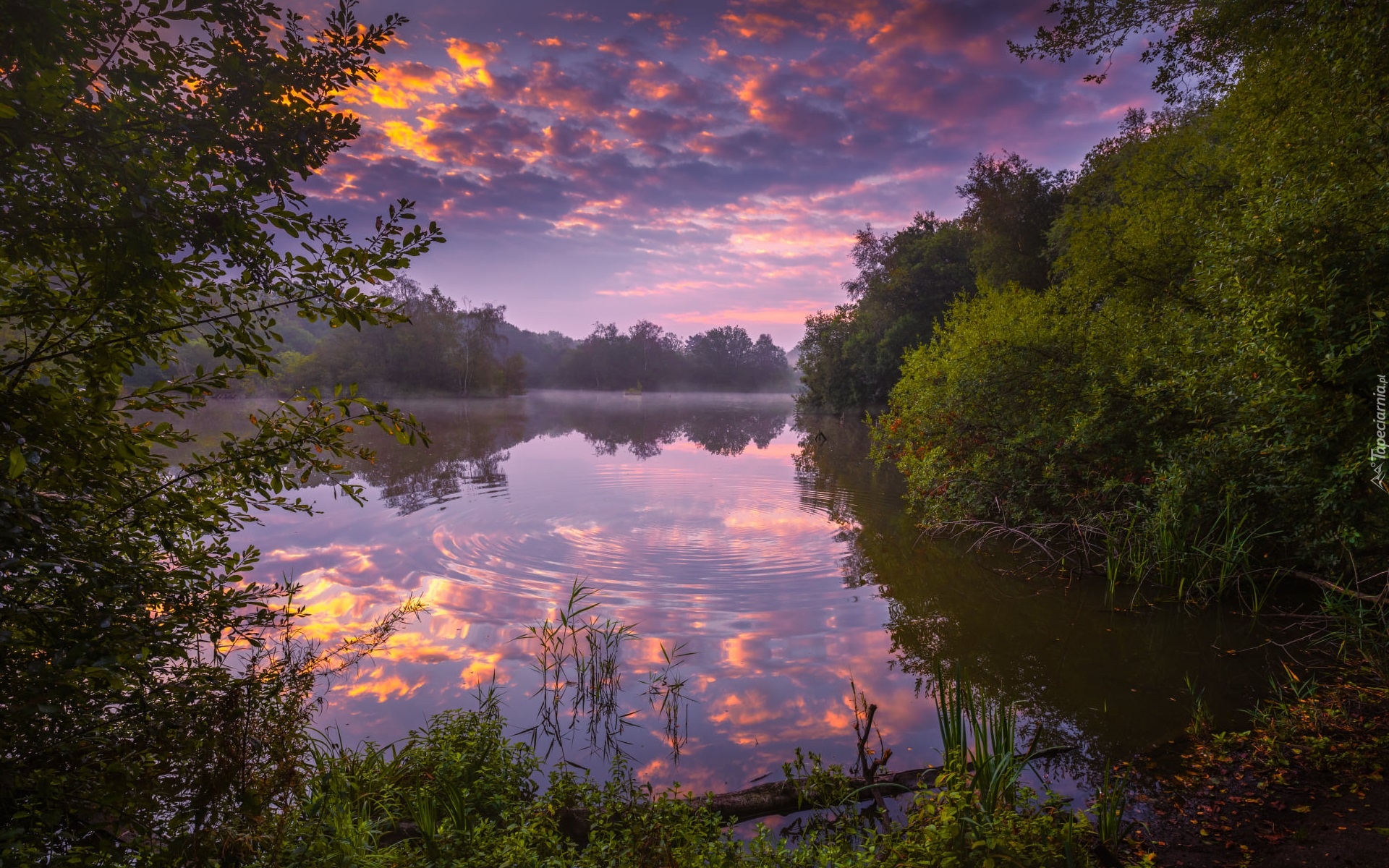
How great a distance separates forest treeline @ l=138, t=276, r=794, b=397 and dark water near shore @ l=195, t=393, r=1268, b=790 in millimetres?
4591

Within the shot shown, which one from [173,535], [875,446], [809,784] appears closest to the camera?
[173,535]

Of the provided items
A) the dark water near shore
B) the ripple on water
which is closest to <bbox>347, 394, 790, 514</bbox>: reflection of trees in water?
the dark water near shore

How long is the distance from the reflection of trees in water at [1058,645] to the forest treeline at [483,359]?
22.9 feet

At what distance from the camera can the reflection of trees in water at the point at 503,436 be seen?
17.5 meters

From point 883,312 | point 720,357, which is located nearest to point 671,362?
point 720,357

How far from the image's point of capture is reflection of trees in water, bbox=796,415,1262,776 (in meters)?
6.01

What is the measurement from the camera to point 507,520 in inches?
536

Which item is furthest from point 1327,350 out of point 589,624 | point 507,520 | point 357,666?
point 507,520

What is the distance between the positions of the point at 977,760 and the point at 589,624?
5.17 meters

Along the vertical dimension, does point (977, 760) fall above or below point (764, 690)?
above

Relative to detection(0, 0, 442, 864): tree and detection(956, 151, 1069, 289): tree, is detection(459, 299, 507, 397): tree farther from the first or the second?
detection(0, 0, 442, 864): tree

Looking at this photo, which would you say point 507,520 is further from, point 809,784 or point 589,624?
point 809,784

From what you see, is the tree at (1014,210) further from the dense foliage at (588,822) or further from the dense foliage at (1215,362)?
the dense foliage at (588,822)

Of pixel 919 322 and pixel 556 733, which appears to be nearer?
pixel 556 733
